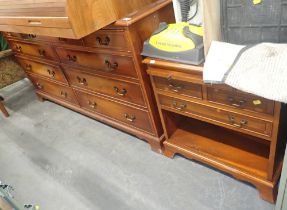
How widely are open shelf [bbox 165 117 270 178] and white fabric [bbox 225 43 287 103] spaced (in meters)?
0.54

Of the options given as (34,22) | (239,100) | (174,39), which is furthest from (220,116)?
(34,22)

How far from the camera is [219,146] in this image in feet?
4.76

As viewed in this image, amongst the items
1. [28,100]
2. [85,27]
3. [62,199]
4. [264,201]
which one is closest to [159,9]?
[85,27]

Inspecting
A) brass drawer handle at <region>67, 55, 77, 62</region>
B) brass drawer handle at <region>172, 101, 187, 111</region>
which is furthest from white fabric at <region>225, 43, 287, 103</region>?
Answer: brass drawer handle at <region>67, 55, 77, 62</region>

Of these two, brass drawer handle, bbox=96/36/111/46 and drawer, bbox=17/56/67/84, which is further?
drawer, bbox=17/56/67/84

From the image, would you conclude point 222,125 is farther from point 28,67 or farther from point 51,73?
point 28,67

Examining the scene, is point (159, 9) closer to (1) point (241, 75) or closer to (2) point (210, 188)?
(1) point (241, 75)

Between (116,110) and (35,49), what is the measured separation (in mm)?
876

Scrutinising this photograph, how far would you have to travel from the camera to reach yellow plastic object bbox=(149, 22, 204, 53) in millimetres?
1143

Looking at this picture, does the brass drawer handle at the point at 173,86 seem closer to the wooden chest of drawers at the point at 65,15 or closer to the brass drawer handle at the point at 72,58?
the wooden chest of drawers at the point at 65,15

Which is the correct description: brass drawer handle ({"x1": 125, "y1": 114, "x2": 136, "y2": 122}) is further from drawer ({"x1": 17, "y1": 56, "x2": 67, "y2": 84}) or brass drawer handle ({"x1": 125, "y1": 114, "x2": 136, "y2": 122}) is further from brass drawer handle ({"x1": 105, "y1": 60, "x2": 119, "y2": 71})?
drawer ({"x1": 17, "y1": 56, "x2": 67, "y2": 84})

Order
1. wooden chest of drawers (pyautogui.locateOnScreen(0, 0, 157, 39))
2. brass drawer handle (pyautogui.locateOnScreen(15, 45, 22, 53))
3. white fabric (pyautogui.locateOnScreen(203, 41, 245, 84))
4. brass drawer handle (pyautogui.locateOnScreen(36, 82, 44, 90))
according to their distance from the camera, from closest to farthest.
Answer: white fabric (pyautogui.locateOnScreen(203, 41, 245, 84)) → wooden chest of drawers (pyautogui.locateOnScreen(0, 0, 157, 39)) → brass drawer handle (pyautogui.locateOnScreen(15, 45, 22, 53)) → brass drawer handle (pyautogui.locateOnScreen(36, 82, 44, 90))

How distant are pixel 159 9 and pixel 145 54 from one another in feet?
0.94

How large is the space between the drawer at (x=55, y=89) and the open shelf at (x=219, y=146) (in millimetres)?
971
